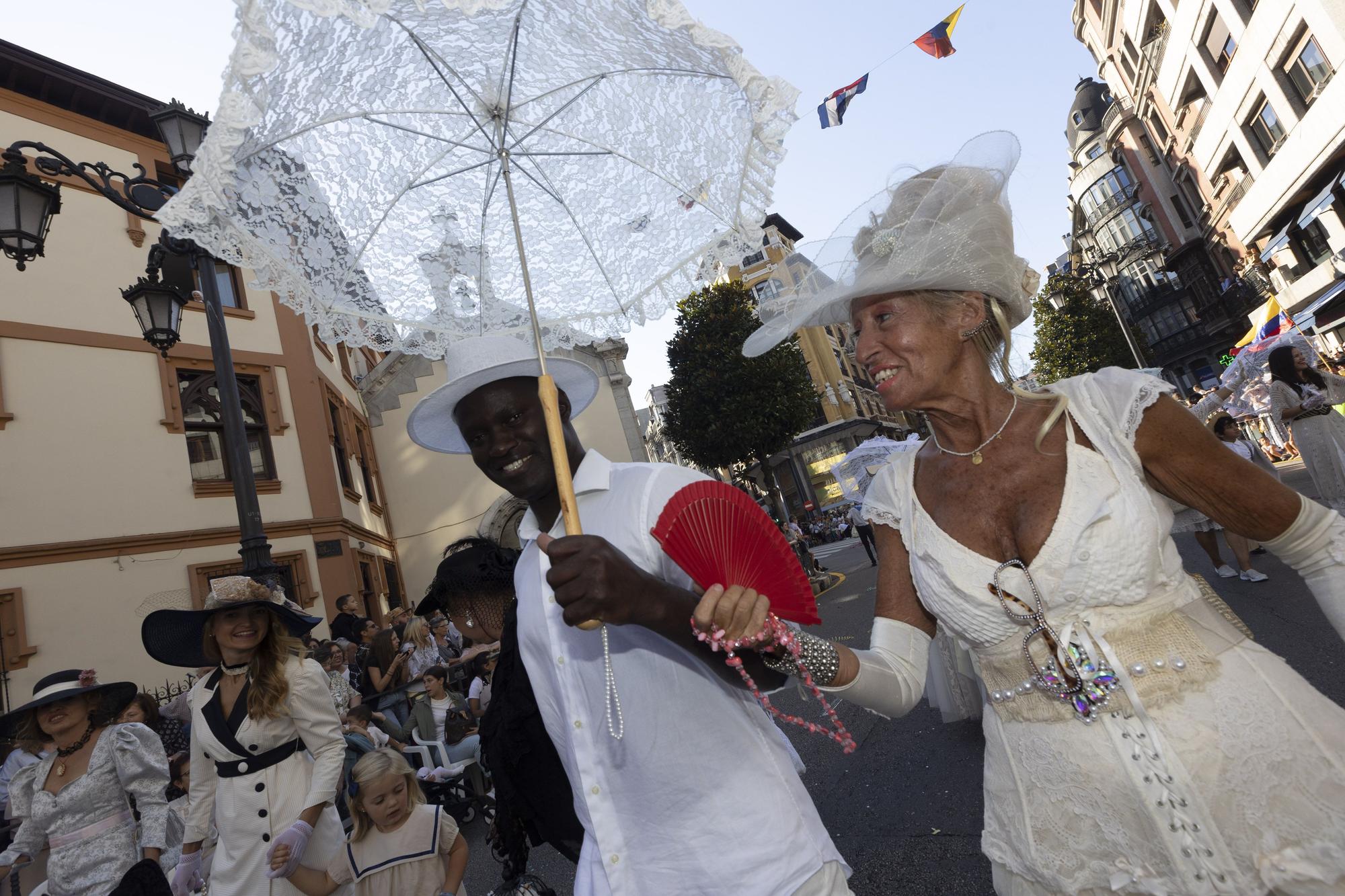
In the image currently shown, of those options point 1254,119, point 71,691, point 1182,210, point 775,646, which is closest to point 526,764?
point 775,646

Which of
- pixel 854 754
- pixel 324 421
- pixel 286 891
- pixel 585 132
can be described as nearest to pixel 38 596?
pixel 324 421

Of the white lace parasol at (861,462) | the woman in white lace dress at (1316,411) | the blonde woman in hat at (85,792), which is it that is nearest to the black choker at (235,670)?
the blonde woman in hat at (85,792)

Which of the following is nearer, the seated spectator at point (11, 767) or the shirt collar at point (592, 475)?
the shirt collar at point (592, 475)

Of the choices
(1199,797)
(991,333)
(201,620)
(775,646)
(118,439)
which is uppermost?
(118,439)

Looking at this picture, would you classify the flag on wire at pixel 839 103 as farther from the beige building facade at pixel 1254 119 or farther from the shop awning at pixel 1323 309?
the shop awning at pixel 1323 309

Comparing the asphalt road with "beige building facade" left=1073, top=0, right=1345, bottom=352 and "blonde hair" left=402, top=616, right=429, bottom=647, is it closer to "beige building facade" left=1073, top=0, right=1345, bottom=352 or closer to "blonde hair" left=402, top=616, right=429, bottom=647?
"blonde hair" left=402, top=616, right=429, bottom=647

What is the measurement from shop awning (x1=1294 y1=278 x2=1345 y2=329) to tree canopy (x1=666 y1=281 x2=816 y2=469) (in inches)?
652

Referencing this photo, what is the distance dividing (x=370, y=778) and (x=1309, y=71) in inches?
1060

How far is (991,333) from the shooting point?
2021mm

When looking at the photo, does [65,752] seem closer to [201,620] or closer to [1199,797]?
[201,620]

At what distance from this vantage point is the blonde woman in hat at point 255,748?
3389 mm

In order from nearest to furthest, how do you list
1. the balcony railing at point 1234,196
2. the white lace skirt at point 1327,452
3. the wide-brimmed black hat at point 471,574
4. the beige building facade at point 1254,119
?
1. the wide-brimmed black hat at point 471,574
2. the white lace skirt at point 1327,452
3. the beige building facade at point 1254,119
4. the balcony railing at point 1234,196

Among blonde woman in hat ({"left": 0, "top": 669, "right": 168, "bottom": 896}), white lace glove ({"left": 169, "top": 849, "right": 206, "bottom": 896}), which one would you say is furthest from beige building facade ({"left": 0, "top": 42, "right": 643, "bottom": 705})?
white lace glove ({"left": 169, "top": 849, "right": 206, "bottom": 896})

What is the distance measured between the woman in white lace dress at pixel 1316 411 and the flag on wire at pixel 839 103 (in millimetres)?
6627
